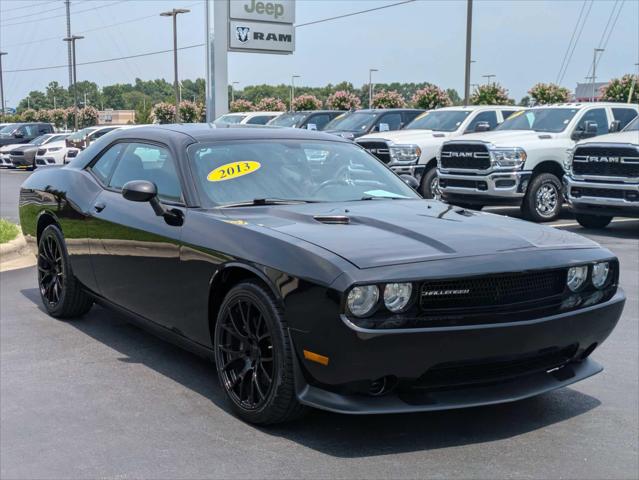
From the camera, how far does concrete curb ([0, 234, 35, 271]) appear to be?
8898 millimetres

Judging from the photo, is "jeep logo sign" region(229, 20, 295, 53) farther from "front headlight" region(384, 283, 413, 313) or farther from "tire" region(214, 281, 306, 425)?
"front headlight" region(384, 283, 413, 313)

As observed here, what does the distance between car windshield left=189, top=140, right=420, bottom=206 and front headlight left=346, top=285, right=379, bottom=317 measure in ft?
4.65

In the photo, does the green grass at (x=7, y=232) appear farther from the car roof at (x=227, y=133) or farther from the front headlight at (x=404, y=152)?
the front headlight at (x=404, y=152)

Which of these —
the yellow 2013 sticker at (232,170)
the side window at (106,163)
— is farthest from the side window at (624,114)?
the yellow 2013 sticker at (232,170)

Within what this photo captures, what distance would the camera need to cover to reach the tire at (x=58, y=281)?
242 inches

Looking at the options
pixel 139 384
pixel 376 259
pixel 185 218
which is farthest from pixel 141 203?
pixel 376 259

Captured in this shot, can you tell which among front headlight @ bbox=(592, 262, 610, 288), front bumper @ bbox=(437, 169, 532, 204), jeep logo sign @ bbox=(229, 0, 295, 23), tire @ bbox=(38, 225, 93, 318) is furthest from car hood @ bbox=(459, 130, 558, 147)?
jeep logo sign @ bbox=(229, 0, 295, 23)

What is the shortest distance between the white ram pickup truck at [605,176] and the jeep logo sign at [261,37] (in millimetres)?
16270

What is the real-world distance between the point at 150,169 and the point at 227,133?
56 cm

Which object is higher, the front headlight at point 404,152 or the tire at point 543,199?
the front headlight at point 404,152

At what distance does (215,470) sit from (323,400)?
1.83ft

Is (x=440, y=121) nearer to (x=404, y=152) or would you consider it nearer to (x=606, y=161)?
(x=404, y=152)

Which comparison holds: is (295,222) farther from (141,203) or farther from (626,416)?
(626,416)

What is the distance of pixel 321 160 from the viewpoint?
5.35 meters
